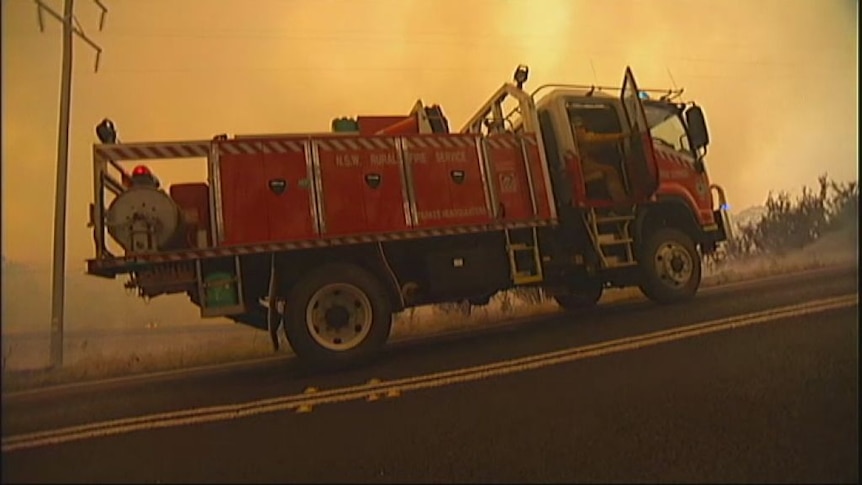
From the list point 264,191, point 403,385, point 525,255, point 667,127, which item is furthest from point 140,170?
point 667,127

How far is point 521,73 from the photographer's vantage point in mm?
4285

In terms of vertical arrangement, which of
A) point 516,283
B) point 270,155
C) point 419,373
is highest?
point 270,155

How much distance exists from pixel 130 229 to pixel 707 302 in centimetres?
415

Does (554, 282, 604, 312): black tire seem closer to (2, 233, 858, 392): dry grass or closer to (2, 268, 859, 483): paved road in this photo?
(2, 233, 858, 392): dry grass

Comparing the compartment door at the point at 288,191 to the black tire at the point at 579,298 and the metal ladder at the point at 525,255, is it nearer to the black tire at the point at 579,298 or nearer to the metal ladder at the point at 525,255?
the metal ladder at the point at 525,255

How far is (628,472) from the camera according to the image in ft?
6.68

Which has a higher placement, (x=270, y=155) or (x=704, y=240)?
(x=270, y=155)

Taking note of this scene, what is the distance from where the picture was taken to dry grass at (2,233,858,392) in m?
2.88

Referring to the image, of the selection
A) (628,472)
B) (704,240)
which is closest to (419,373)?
(628,472)

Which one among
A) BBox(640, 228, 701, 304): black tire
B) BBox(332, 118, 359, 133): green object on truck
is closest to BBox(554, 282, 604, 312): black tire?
BBox(640, 228, 701, 304): black tire

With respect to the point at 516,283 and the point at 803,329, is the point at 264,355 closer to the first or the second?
the point at 516,283

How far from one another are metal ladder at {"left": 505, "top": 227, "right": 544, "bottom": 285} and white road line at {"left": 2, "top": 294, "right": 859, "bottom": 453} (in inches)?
36.5

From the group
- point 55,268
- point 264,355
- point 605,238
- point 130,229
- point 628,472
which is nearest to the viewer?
point 628,472

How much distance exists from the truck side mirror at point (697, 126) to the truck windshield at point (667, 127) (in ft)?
0.55
